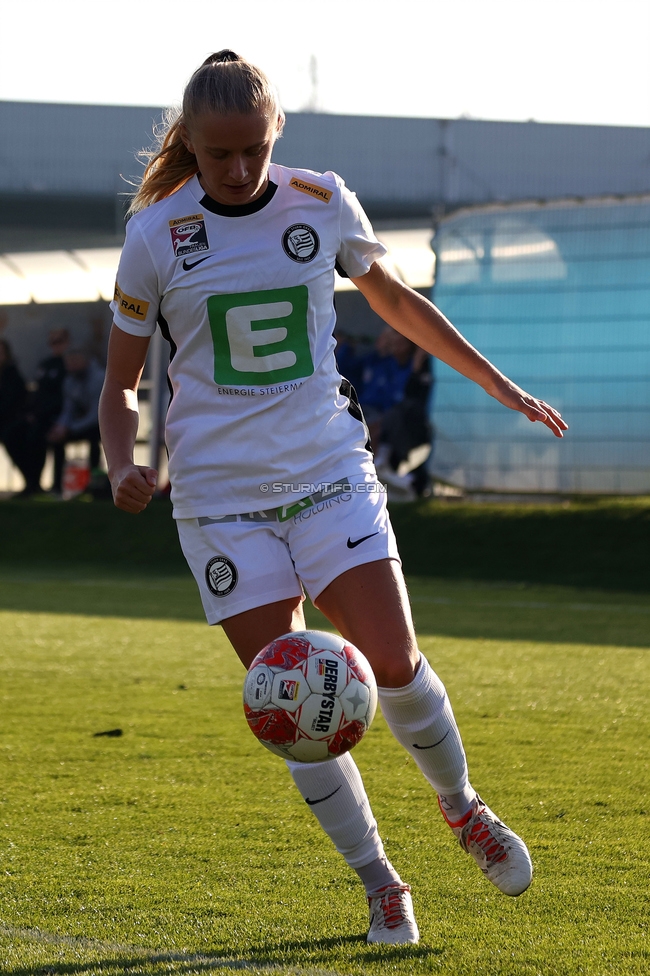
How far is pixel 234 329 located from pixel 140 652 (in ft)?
16.6

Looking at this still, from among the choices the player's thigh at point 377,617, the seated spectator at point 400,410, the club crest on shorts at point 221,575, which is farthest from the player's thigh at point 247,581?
the seated spectator at point 400,410

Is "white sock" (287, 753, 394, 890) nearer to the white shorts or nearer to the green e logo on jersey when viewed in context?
the white shorts

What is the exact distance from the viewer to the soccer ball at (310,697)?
2.60 meters

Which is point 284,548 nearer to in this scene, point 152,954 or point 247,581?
point 247,581

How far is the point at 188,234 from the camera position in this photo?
2.86 meters

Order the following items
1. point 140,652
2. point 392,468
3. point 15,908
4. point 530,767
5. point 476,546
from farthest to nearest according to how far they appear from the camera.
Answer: point 392,468, point 476,546, point 140,652, point 530,767, point 15,908

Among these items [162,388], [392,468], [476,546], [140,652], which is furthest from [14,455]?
[140,652]

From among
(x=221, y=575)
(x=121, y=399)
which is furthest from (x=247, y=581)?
(x=121, y=399)

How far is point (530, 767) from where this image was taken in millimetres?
4406

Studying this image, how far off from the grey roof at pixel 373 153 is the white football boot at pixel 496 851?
20.1 m

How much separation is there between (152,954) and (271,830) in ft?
3.23

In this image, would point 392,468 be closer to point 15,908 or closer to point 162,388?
point 162,388

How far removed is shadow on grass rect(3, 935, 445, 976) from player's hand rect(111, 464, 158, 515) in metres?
0.97

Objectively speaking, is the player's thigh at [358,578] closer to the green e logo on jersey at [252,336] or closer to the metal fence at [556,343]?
the green e logo on jersey at [252,336]
